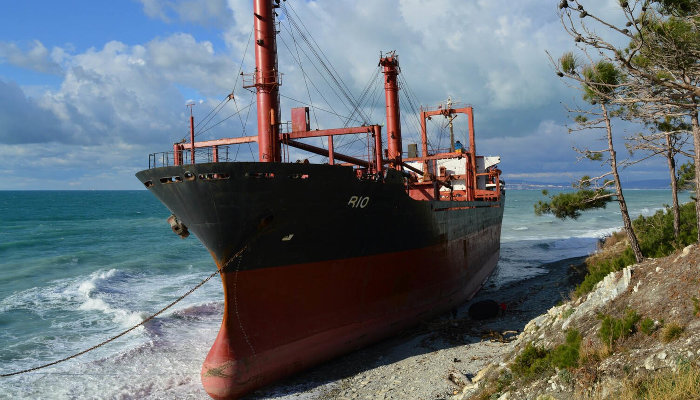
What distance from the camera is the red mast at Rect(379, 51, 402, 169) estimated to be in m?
18.7

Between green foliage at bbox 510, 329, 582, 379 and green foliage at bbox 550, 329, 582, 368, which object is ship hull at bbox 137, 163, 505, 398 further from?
green foliage at bbox 550, 329, 582, 368

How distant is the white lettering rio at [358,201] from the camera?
9.92 m

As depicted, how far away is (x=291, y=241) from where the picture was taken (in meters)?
9.28

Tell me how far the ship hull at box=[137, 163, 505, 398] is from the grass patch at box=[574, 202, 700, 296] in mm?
4569

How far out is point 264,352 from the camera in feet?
29.4

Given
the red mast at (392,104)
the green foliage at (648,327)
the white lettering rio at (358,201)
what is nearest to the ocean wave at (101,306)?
the white lettering rio at (358,201)

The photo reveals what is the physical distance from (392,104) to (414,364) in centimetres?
1236

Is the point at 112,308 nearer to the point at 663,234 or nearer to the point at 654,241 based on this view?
the point at 654,241

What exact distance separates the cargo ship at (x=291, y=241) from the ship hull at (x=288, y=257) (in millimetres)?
23

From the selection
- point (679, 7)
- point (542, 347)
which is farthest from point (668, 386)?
point (679, 7)

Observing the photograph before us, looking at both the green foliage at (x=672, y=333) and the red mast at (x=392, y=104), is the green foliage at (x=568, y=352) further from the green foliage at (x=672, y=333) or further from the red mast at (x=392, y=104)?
the red mast at (x=392, y=104)

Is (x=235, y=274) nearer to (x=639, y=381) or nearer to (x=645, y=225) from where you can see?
(x=639, y=381)

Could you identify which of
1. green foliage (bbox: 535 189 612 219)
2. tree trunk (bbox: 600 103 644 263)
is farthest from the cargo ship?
tree trunk (bbox: 600 103 644 263)

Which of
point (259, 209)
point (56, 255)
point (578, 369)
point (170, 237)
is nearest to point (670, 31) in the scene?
point (578, 369)
